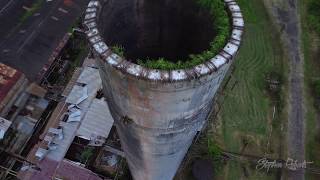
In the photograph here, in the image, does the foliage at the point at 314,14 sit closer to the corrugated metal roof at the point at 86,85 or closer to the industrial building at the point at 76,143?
the corrugated metal roof at the point at 86,85

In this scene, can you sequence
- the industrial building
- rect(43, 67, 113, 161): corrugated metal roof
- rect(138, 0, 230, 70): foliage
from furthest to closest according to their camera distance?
rect(43, 67, 113, 161): corrugated metal roof, the industrial building, rect(138, 0, 230, 70): foliage

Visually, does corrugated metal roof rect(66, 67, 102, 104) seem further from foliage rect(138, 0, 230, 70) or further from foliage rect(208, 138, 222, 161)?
foliage rect(138, 0, 230, 70)

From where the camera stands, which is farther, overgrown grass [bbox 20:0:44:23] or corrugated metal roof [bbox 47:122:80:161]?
overgrown grass [bbox 20:0:44:23]

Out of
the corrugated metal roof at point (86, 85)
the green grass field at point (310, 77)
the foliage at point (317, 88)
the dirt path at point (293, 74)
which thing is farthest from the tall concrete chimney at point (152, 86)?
the foliage at point (317, 88)

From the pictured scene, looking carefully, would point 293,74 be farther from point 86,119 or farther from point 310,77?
point 86,119

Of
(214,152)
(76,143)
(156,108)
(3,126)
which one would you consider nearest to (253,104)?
(214,152)

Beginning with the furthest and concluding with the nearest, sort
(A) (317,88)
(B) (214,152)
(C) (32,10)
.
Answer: (C) (32,10), (A) (317,88), (B) (214,152)

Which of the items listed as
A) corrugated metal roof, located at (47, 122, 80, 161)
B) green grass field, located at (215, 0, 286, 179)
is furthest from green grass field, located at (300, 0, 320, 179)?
corrugated metal roof, located at (47, 122, 80, 161)
